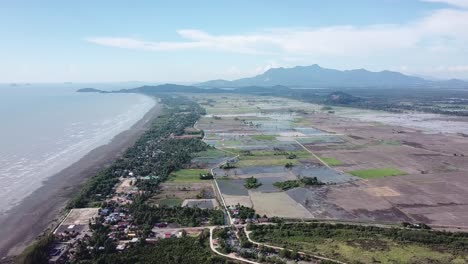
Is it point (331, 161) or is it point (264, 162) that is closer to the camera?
point (264, 162)

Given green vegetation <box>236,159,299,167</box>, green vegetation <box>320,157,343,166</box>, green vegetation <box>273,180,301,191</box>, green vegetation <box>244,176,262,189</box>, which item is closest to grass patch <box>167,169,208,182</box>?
green vegetation <box>244,176,262,189</box>

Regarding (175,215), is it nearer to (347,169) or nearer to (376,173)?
(347,169)

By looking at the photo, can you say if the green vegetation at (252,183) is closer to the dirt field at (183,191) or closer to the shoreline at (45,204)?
the dirt field at (183,191)

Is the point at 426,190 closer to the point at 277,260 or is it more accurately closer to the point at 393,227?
the point at 393,227

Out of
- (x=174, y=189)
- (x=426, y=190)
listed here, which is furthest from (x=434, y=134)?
(x=174, y=189)

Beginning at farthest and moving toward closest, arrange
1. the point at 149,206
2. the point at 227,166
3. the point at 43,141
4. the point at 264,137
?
the point at 264,137, the point at 43,141, the point at 227,166, the point at 149,206

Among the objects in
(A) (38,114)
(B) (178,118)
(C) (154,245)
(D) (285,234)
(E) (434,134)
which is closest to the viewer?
(C) (154,245)

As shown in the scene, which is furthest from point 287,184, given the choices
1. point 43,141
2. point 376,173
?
point 43,141
